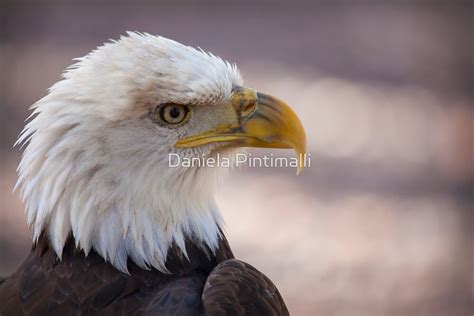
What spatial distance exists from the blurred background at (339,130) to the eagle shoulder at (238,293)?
2387 mm

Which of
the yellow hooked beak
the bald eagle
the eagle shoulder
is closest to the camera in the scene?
the eagle shoulder

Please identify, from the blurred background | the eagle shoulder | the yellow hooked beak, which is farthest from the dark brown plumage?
the blurred background

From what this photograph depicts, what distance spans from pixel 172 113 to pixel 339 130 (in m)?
3.42

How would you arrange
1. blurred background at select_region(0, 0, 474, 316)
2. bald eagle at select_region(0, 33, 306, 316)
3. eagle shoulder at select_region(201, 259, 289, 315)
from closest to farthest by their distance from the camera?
eagle shoulder at select_region(201, 259, 289, 315)
bald eagle at select_region(0, 33, 306, 316)
blurred background at select_region(0, 0, 474, 316)

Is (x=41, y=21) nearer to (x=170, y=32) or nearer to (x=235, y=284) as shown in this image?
(x=170, y=32)

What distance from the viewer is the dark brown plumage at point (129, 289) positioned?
2.03 meters

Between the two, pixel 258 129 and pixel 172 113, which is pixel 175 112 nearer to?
pixel 172 113

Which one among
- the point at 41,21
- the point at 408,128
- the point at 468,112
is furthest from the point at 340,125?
the point at 41,21

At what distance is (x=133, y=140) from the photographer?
2.14m

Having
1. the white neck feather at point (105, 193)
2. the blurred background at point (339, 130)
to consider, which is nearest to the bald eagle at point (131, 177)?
the white neck feather at point (105, 193)

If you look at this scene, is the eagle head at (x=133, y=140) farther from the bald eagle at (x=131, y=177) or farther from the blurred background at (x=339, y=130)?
the blurred background at (x=339, y=130)

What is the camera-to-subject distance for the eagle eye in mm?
2158

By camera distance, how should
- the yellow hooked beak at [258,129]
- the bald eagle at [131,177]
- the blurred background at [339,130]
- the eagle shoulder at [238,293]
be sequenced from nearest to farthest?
1. the eagle shoulder at [238,293]
2. the bald eagle at [131,177]
3. the yellow hooked beak at [258,129]
4. the blurred background at [339,130]

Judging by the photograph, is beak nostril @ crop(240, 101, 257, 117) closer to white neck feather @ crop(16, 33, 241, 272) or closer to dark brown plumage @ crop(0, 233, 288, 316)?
white neck feather @ crop(16, 33, 241, 272)
